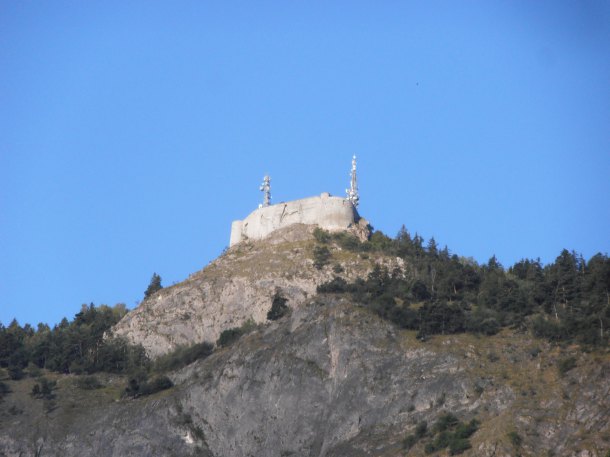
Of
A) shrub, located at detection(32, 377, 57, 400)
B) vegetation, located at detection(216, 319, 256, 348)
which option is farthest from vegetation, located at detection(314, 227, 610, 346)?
shrub, located at detection(32, 377, 57, 400)

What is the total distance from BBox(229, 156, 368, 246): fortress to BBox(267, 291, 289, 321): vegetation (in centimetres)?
1330

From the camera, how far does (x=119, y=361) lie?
134 m

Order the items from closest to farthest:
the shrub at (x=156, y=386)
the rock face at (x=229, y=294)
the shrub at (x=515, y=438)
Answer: the shrub at (x=515, y=438), the shrub at (x=156, y=386), the rock face at (x=229, y=294)

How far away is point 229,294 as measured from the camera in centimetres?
13600

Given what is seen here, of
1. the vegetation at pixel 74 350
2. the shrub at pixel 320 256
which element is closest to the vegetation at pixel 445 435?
the shrub at pixel 320 256

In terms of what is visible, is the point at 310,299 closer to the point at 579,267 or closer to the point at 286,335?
the point at 286,335

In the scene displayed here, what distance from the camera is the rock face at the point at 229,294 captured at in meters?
134

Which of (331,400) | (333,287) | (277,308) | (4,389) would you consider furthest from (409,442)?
(4,389)

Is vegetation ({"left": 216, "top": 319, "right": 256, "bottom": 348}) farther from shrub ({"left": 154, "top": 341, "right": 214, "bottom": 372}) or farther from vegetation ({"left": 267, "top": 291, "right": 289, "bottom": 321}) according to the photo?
vegetation ({"left": 267, "top": 291, "right": 289, "bottom": 321})

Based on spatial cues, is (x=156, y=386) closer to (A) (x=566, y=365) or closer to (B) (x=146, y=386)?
(B) (x=146, y=386)

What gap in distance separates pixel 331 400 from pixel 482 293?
21481 mm

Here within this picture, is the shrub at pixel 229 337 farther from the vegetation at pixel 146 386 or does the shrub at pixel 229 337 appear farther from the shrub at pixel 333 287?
the shrub at pixel 333 287

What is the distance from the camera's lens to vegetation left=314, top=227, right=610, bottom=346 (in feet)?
390

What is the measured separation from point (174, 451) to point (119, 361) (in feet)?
59.7
